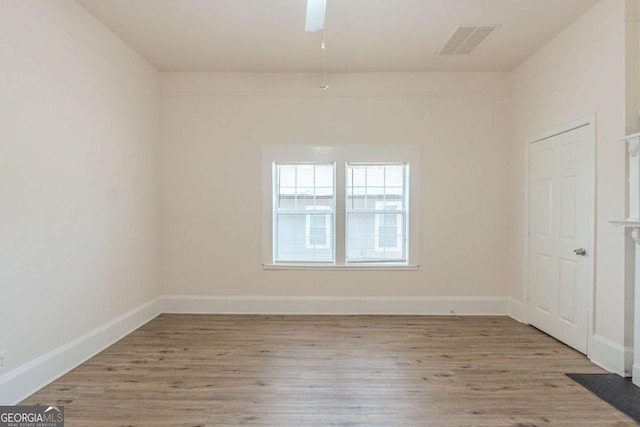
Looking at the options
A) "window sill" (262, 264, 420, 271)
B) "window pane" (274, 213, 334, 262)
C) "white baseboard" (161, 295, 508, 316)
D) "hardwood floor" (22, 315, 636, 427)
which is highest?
"window pane" (274, 213, 334, 262)

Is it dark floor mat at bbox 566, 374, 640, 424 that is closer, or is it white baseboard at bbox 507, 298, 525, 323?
dark floor mat at bbox 566, 374, 640, 424

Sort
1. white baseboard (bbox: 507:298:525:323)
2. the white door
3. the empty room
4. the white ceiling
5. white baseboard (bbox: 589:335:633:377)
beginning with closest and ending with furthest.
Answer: the empty room, white baseboard (bbox: 589:335:633:377), the white ceiling, the white door, white baseboard (bbox: 507:298:525:323)

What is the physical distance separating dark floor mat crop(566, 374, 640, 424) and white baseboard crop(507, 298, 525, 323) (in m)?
1.40

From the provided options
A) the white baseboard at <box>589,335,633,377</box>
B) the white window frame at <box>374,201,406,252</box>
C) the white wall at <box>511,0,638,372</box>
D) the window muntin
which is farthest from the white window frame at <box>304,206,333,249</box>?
the white baseboard at <box>589,335,633,377</box>

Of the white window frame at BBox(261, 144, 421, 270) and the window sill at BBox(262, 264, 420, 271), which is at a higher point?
the white window frame at BBox(261, 144, 421, 270)

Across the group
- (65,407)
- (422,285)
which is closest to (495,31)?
(422,285)

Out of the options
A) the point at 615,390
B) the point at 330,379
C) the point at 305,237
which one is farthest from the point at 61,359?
the point at 615,390

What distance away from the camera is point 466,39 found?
3725mm

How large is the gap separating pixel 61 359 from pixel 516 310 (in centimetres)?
465

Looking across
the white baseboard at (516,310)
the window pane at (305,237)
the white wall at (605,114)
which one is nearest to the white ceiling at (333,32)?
the white wall at (605,114)

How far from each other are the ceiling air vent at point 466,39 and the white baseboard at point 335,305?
2896 mm

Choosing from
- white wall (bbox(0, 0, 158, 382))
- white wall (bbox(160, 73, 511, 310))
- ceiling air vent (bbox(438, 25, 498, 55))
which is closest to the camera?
white wall (bbox(0, 0, 158, 382))

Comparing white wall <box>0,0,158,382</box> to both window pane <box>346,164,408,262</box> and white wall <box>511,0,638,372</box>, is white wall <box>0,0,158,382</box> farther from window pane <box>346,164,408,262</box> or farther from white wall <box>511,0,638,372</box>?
white wall <box>511,0,638,372</box>

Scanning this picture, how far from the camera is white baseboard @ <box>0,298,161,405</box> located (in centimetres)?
248
